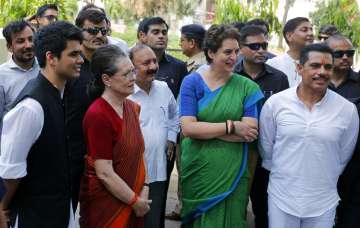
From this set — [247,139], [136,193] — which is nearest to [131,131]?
[136,193]

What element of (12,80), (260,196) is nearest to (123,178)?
(12,80)

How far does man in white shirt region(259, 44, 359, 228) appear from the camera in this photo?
3553 mm

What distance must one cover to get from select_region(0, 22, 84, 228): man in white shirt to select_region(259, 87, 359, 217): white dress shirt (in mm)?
1449

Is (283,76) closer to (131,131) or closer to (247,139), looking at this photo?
(247,139)

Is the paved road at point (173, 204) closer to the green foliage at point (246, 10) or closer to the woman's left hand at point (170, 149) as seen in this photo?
the woman's left hand at point (170, 149)

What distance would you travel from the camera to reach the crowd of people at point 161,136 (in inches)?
114

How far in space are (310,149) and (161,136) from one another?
1137mm

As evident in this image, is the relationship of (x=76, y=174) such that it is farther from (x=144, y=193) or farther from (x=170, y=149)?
(x=170, y=149)

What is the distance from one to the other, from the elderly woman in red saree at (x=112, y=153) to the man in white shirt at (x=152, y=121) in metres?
0.60

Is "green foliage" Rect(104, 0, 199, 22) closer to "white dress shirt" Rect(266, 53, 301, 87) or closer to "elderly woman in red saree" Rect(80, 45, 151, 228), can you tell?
"white dress shirt" Rect(266, 53, 301, 87)

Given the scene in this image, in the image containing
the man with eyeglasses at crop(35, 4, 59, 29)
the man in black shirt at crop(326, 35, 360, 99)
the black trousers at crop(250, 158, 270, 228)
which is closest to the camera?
the black trousers at crop(250, 158, 270, 228)

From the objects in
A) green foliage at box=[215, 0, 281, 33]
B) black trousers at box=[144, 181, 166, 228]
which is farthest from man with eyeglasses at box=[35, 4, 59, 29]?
green foliage at box=[215, 0, 281, 33]

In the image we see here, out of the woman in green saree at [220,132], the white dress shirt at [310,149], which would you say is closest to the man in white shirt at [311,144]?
the white dress shirt at [310,149]

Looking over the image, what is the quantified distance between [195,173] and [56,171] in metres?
1.27
